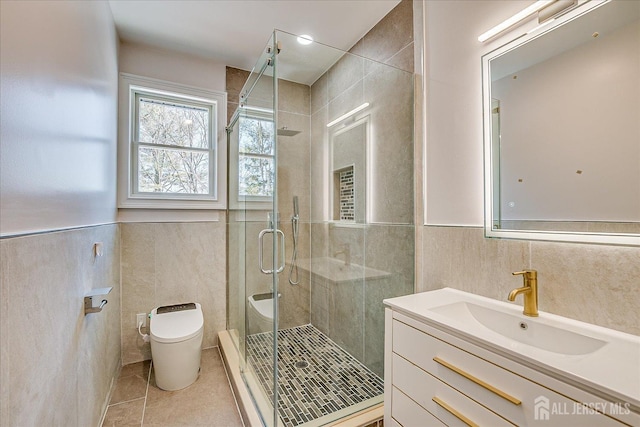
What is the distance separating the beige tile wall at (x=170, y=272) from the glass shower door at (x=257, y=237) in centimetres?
33

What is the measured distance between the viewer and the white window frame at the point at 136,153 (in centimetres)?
226

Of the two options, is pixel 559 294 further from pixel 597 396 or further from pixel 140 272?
pixel 140 272

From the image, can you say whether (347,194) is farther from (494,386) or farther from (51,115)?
(51,115)

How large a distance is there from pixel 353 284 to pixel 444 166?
1.06 metres

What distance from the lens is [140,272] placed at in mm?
2320

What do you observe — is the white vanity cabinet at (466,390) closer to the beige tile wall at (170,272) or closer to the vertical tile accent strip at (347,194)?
the vertical tile accent strip at (347,194)

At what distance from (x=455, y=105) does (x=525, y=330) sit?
1168 mm

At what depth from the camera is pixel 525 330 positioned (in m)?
1.09

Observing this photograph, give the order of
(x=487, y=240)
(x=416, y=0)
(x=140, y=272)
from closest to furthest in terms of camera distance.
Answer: (x=487, y=240)
(x=416, y=0)
(x=140, y=272)

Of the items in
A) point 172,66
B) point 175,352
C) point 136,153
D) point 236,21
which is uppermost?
point 236,21

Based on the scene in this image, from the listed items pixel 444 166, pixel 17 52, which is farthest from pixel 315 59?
pixel 17 52

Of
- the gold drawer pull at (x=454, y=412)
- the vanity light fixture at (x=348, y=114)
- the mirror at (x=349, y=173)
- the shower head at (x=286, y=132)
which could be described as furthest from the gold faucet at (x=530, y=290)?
the shower head at (x=286, y=132)

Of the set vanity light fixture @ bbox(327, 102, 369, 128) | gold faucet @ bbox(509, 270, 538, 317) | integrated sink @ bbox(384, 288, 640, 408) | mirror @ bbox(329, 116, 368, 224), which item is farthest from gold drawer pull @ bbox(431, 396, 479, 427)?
A: vanity light fixture @ bbox(327, 102, 369, 128)

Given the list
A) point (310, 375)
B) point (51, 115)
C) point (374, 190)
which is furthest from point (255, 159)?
point (310, 375)
